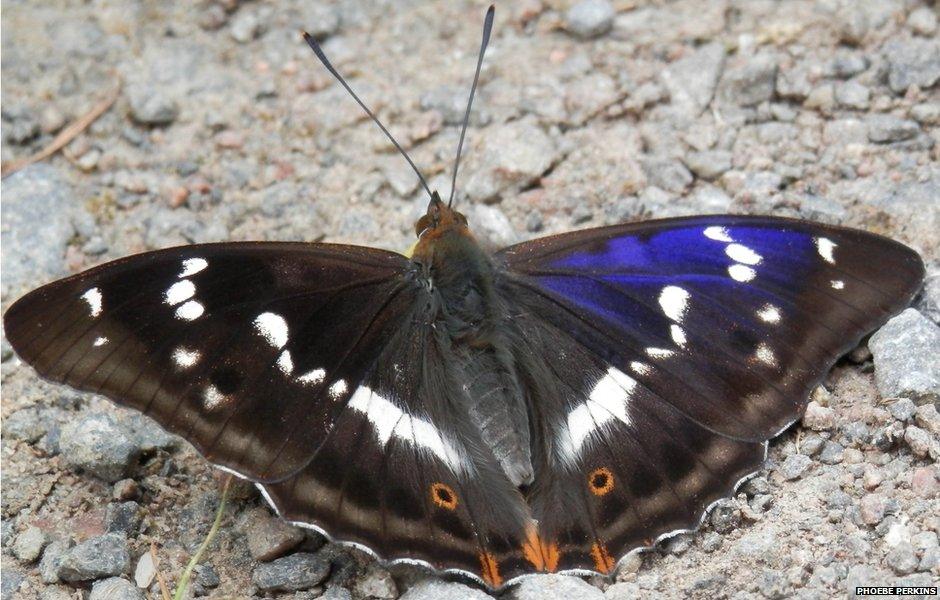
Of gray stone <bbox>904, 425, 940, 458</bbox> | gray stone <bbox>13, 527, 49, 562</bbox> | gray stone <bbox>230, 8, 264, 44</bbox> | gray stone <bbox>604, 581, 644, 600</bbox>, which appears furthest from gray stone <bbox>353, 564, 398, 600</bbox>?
gray stone <bbox>230, 8, 264, 44</bbox>

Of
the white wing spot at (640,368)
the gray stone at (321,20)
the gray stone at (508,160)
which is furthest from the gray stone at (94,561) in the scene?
the gray stone at (321,20)

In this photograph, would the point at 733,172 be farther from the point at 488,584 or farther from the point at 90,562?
the point at 90,562

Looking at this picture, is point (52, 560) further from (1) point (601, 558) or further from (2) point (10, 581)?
(1) point (601, 558)

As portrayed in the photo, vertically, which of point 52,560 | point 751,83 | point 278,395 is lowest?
point 52,560

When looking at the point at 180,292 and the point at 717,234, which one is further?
the point at 717,234

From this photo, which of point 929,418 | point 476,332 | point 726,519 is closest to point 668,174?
point 476,332

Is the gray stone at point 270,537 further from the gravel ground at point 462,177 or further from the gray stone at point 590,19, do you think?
the gray stone at point 590,19
